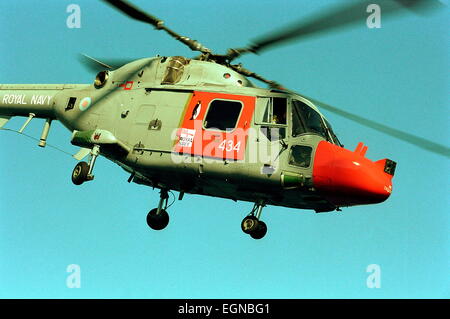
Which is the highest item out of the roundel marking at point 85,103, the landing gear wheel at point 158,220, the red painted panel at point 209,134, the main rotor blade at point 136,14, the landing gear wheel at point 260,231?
the main rotor blade at point 136,14

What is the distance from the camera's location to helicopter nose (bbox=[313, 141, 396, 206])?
570 inches

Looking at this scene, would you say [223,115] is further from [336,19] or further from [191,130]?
[336,19]

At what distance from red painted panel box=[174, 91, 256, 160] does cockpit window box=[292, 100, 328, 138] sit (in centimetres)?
89

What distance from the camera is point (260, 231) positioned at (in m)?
15.8

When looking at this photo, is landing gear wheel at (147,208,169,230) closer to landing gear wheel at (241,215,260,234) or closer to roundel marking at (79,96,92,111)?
landing gear wheel at (241,215,260,234)

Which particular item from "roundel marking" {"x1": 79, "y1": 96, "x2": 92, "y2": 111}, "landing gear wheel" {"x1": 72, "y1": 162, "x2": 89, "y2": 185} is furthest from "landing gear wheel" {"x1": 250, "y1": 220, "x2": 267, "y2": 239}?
"roundel marking" {"x1": 79, "y1": 96, "x2": 92, "y2": 111}

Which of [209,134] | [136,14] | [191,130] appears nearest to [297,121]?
[209,134]

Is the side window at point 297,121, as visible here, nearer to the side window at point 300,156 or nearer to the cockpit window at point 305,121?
the cockpit window at point 305,121

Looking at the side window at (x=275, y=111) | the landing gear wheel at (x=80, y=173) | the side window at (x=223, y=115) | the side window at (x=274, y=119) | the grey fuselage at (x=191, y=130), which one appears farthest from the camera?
the landing gear wheel at (x=80, y=173)

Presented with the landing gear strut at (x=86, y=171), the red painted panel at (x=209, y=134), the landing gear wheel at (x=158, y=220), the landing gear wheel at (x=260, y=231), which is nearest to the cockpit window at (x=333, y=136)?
the red painted panel at (x=209, y=134)

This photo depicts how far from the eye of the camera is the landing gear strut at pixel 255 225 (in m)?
15.5

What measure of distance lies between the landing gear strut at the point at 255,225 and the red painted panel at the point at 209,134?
1400 mm

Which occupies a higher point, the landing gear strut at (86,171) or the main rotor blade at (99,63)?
the main rotor blade at (99,63)
